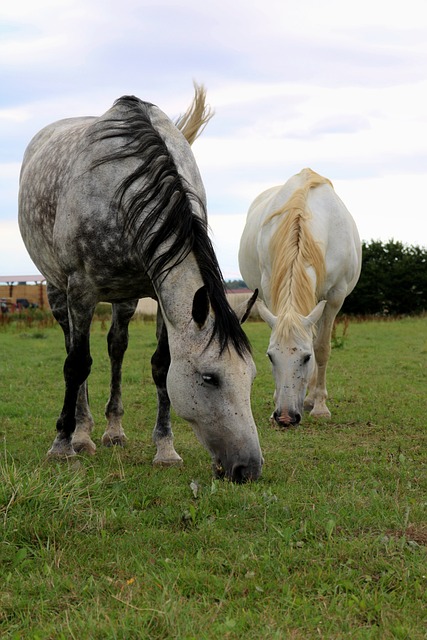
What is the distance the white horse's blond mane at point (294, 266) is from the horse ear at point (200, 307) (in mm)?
Answer: 2317

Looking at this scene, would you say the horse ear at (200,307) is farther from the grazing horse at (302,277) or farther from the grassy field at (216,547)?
the grazing horse at (302,277)

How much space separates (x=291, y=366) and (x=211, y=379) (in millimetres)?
2267

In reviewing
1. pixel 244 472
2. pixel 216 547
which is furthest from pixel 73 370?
pixel 216 547

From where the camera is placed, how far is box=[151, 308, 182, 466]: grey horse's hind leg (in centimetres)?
504

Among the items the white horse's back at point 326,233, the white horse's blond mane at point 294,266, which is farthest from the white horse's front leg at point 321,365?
the white horse's blond mane at point 294,266

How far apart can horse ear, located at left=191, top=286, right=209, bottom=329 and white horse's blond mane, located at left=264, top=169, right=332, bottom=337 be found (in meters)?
2.32

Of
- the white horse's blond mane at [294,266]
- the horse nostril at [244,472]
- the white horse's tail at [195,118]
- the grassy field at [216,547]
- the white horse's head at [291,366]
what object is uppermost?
the white horse's tail at [195,118]

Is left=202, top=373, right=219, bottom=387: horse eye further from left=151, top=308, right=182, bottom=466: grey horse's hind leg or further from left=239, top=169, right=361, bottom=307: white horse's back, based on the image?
left=239, top=169, right=361, bottom=307: white horse's back

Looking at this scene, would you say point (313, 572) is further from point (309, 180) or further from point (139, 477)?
point (309, 180)

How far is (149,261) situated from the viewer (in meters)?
4.36

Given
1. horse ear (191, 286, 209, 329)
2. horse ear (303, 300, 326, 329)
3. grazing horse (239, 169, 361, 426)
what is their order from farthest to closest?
horse ear (303, 300, 326, 329)
grazing horse (239, 169, 361, 426)
horse ear (191, 286, 209, 329)

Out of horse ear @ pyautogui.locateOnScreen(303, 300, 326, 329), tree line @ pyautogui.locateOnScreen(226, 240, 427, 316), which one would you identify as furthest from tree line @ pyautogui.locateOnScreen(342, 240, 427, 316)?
horse ear @ pyautogui.locateOnScreen(303, 300, 326, 329)

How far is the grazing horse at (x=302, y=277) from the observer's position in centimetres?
604

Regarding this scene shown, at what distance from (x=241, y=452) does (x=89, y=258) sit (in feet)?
5.79
